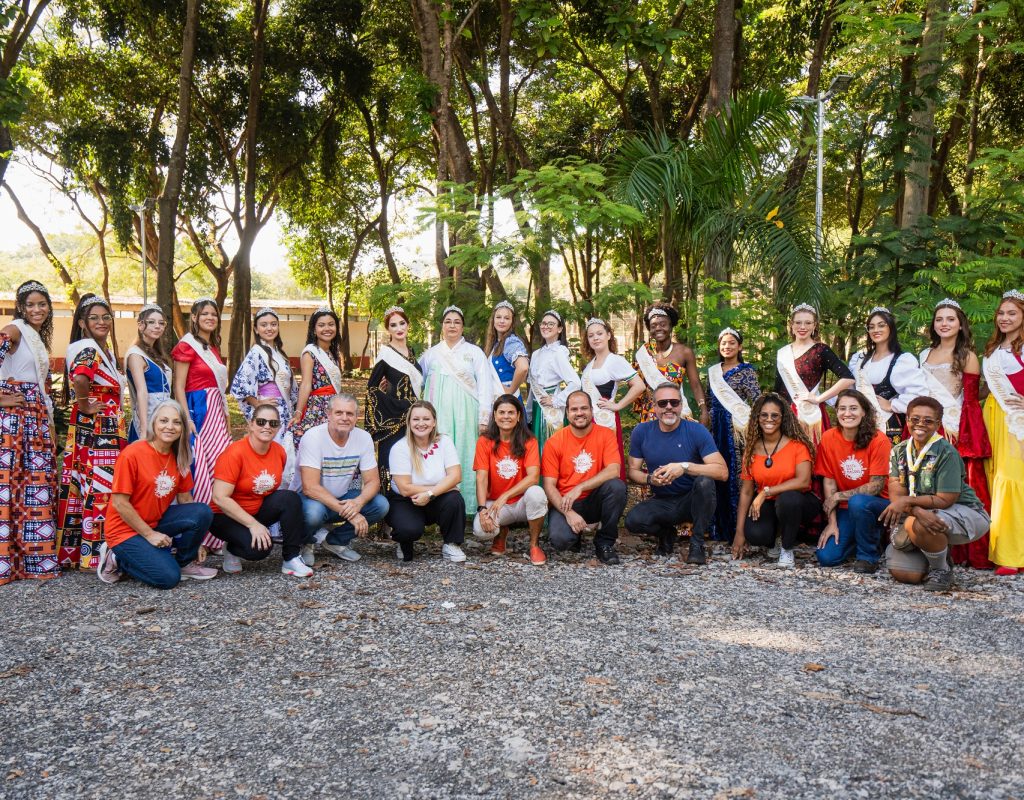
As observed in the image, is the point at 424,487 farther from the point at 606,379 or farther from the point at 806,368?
the point at 806,368

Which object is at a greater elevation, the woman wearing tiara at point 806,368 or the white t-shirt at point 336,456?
the woman wearing tiara at point 806,368

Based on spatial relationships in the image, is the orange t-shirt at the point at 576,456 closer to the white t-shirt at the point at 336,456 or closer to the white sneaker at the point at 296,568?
the white t-shirt at the point at 336,456

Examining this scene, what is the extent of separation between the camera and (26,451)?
551cm

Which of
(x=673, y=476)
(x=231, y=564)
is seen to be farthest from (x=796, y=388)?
(x=231, y=564)

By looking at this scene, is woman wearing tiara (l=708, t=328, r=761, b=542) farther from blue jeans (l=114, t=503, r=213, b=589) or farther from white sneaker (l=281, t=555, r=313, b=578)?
blue jeans (l=114, t=503, r=213, b=589)

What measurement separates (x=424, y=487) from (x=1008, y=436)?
13.2 feet

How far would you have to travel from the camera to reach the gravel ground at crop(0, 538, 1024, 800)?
294 cm

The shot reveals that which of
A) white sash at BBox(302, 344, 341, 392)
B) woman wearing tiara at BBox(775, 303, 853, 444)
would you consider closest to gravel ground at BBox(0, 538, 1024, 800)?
woman wearing tiara at BBox(775, 303, 853, 444)

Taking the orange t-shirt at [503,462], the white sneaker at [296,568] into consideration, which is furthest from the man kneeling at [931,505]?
the white sneaker at [296,568]

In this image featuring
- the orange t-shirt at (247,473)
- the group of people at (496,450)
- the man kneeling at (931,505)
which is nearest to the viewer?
the man kneeling at (931,505)

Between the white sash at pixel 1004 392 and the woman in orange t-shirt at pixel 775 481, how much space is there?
1.25 metres

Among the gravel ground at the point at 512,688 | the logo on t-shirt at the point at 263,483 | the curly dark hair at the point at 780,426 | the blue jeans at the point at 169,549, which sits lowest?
the gravel ground at the point at 512,688

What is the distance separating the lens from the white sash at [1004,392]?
5.68 m

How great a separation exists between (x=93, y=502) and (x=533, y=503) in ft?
9.71
